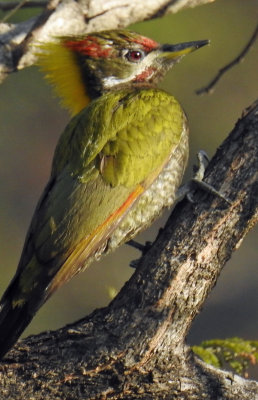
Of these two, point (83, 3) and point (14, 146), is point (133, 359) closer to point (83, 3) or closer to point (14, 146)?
point (83, 3)

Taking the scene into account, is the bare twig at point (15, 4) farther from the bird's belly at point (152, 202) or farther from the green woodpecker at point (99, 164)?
the bird's belly at point (152, 202)

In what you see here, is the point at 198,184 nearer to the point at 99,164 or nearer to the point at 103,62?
the point at 99,164

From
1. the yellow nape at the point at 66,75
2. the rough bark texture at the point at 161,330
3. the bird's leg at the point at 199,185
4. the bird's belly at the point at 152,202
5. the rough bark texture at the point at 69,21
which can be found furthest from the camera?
the yellow nape at the point at 66,75

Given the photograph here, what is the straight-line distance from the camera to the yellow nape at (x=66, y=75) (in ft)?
17.9

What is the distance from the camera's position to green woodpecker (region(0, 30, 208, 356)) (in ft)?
15.0

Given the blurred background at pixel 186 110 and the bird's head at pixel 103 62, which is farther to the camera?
the blurred background at pixel 186 110

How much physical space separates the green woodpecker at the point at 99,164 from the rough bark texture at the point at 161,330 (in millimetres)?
168

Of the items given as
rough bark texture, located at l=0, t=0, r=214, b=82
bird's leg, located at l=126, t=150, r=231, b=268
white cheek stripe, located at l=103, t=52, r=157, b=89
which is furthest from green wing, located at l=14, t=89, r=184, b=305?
rough bark texture, located at l=0, t=0, r=214, b=82

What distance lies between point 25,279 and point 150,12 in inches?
63.6

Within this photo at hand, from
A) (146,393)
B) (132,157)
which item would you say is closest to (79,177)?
(132,157)

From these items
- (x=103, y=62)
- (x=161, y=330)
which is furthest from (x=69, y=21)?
(x=161, y=330)

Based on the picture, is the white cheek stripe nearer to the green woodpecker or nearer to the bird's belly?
the green woodpecker

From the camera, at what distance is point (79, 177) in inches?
190

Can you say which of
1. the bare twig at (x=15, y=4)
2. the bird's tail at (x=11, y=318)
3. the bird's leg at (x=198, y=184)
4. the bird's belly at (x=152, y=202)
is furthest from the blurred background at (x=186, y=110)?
the bird's tail at (x=11, y=318)
